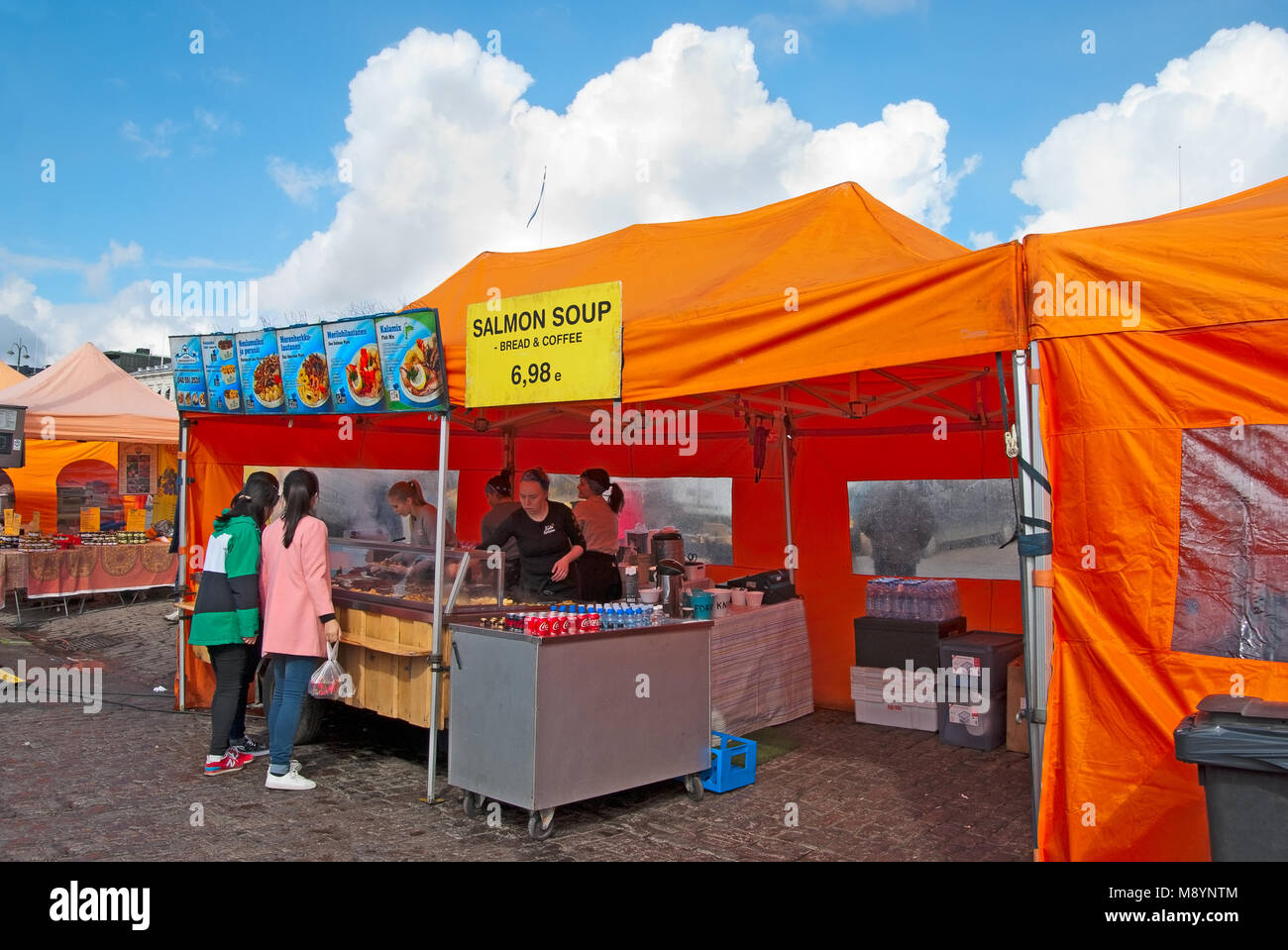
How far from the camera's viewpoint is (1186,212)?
14.7 ft

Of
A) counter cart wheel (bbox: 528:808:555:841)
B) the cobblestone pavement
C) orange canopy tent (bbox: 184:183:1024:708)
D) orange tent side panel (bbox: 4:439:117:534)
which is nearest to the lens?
orange canopy tent (bbox: 184:183:1024:708)

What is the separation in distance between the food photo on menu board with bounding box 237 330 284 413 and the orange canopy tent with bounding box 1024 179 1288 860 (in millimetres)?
5257

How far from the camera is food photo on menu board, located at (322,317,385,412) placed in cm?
602

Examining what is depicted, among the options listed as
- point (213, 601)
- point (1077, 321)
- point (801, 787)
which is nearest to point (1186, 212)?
point (1077, 321)

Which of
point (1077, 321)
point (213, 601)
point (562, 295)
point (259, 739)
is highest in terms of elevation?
point (562, 295)

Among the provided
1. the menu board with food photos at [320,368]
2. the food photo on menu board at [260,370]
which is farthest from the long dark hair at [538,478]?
the food photo on menu board at [260,370]

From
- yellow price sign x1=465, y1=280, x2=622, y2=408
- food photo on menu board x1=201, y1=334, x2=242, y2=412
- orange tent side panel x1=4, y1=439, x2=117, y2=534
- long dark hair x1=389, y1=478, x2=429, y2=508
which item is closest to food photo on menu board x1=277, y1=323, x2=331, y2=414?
food photo on menu board x1=201, y1=334, x2=242, y2=412

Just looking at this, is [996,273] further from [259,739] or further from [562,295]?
[259,739]

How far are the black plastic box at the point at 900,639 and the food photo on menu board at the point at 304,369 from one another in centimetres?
444

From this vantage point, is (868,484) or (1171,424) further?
(868,484)

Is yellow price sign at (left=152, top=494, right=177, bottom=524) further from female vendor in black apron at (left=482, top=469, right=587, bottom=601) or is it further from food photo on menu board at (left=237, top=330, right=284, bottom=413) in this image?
female vendor in black apron at (left=482, top=469, right=587, bottom=601)

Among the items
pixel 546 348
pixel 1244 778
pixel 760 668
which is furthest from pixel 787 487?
pixel 1244 778

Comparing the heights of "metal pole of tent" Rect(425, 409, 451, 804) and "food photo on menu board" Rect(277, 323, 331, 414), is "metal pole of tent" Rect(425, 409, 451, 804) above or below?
below
